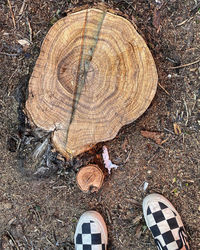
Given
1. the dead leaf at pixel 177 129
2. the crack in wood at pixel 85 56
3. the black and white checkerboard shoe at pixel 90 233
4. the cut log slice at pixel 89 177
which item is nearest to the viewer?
the crack in wood at pixel 85 56

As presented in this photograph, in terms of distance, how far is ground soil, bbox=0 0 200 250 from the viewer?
7.14 feet

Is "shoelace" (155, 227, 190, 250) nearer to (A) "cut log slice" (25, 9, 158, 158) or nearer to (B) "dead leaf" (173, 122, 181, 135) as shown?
(B) "dead leaf" (173, 122, 181, 135)

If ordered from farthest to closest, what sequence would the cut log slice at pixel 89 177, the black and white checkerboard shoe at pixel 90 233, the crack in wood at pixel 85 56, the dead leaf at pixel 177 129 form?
the black and white checkerboard shoe at pixel 90 233 < the dead leaf at pixel 177 129 < the cut log slice at pixel 89 177 < the crack in wood at pixel 85 56

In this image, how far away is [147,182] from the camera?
2402mm

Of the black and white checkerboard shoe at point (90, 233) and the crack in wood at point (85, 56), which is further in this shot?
the black and white checkerboard shoe at point (90, 233)

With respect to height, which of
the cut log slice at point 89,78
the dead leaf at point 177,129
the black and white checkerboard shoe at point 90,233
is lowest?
the black and white checkerboard shoe at point 90,233

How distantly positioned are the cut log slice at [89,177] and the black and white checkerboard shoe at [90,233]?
0.43 meters

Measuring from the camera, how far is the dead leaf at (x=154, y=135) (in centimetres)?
233

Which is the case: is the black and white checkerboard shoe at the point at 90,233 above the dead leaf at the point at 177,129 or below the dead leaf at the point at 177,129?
below

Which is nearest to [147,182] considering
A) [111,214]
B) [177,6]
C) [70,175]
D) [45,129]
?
[111,214]

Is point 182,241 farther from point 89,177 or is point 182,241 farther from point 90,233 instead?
point 89,177

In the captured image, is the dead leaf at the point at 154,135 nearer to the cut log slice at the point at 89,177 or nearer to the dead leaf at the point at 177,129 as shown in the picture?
the dead leaf at the point at 177,129

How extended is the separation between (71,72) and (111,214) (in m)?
1.41

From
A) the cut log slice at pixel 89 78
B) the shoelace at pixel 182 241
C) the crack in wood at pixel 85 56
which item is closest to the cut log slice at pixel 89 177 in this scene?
the cut log slice at pixel 89 78
